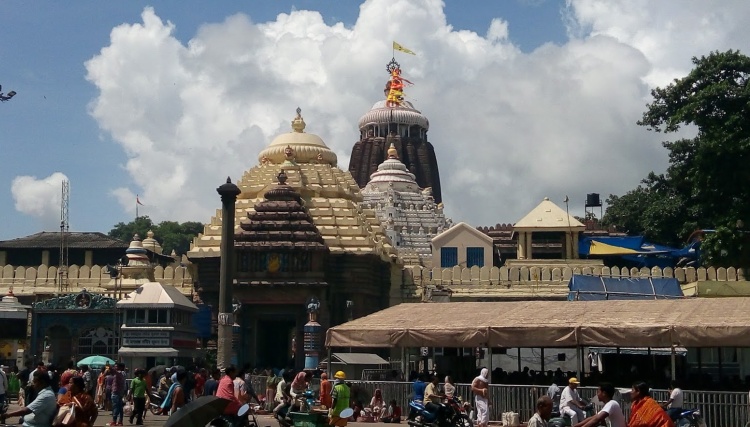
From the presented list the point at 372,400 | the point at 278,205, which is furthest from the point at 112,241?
the point at 372,400

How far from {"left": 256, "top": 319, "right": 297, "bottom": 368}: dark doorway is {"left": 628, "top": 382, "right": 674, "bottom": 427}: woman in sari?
3881cm

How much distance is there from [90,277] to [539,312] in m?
35.3

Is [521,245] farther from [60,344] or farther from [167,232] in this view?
[167,232]

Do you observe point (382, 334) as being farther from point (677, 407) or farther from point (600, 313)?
point (677, 407)

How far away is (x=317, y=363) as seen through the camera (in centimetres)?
4644

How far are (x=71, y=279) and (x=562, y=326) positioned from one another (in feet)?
124

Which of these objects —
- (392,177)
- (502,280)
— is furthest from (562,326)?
(392,177)

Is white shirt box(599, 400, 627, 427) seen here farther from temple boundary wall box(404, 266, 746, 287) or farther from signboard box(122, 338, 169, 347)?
temple boundary wall box(404, 266, 746, 287)

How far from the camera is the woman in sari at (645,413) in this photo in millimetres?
12656

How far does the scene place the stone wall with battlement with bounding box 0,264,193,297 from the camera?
55906 mm

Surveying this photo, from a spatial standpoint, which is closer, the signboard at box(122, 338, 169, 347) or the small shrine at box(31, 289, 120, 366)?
the signboard at box(122, 338, 169, 347)

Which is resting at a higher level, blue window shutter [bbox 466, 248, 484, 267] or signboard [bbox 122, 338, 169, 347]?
blue window shutter [bbox 466, 248, 484, 267]

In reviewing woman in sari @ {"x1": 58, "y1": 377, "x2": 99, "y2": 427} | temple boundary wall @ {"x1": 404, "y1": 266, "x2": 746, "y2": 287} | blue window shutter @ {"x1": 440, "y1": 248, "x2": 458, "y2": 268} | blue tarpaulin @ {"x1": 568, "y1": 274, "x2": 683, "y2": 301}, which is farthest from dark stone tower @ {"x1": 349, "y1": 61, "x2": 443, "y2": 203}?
woman in sari @ {"x1": 58, "y1": 377, "x2": 99, "y2": 427}

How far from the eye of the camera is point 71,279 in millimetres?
56906
